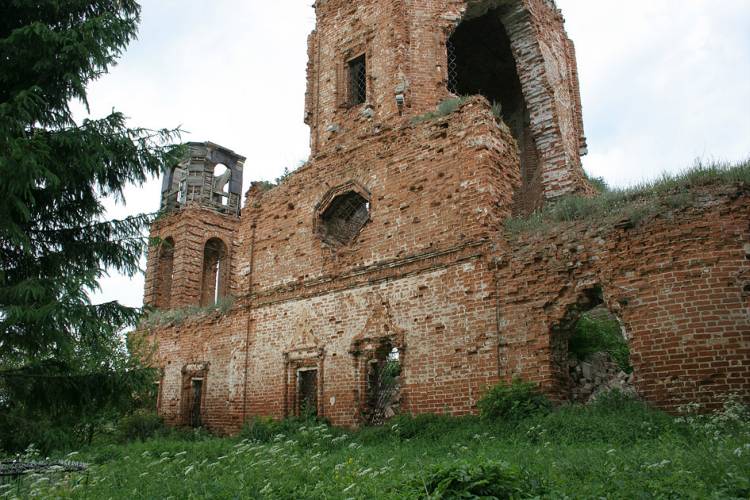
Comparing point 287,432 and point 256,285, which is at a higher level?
point 256,285

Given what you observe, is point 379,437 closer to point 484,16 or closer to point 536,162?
point 536,162

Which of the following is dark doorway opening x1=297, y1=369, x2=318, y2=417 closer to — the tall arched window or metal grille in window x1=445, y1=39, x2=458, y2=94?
metal grille in window x1=445, y1=39, x2=458, y2=94

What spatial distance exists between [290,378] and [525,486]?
7299mm

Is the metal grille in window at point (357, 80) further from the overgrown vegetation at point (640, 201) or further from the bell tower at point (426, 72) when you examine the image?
the overgrown vegetation at point (640, 201)

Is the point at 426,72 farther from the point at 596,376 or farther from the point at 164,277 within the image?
the point at 164,277

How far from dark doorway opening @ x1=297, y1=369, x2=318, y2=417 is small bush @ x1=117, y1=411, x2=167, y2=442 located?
12.9 ft

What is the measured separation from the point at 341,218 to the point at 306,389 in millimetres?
3538

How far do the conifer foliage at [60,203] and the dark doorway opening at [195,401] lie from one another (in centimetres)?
694

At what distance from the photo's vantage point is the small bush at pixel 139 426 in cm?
1309

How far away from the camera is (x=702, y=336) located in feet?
22.4

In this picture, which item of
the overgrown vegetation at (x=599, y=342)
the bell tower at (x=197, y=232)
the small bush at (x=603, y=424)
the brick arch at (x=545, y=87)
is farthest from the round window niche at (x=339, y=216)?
the bell tower at (x=197, y=232)

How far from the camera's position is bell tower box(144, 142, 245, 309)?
62.7 feet

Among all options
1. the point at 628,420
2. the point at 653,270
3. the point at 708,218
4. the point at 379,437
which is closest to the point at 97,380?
the point at 379,437

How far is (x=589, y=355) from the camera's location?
32.9 ft
